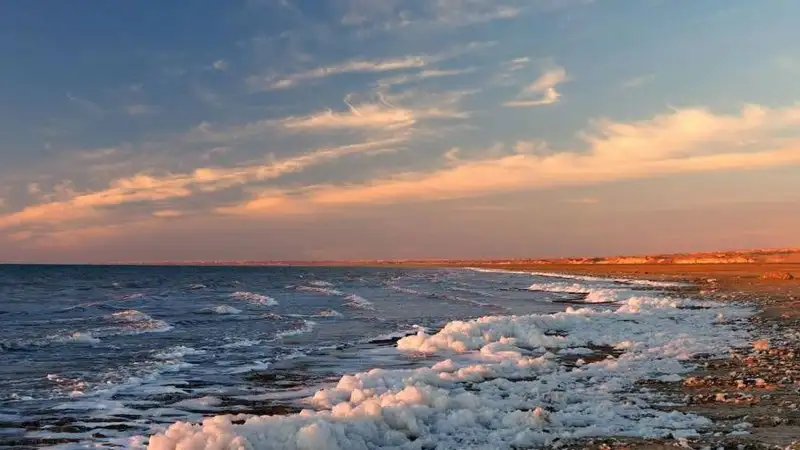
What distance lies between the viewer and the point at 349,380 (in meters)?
12.6

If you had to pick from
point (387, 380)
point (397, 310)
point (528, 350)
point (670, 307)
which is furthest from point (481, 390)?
point (397, 310)

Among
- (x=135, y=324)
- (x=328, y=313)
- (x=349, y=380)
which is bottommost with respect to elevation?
(x=328, y=313)

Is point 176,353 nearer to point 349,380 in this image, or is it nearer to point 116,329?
point 349,380

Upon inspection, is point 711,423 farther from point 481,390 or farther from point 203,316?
point 203,316

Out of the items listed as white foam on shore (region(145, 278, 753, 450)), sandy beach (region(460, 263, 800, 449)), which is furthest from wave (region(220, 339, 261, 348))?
sandy beach (region(460, 263, 800, 449))

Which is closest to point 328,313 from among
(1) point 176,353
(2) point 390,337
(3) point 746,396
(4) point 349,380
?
(2) point 390,337

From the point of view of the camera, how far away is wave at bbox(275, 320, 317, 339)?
23.9 m

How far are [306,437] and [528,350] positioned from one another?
10.7m

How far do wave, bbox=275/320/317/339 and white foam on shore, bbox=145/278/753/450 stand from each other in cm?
568

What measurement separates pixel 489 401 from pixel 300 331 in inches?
619

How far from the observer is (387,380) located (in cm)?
1262

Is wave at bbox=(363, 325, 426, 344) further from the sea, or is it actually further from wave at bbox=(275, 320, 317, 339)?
wave at bbox=(275, 320, 317, 339)

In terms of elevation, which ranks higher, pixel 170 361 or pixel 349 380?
pixel 349 380

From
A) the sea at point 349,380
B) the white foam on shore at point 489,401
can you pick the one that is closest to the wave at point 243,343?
the sea at point 349,380
